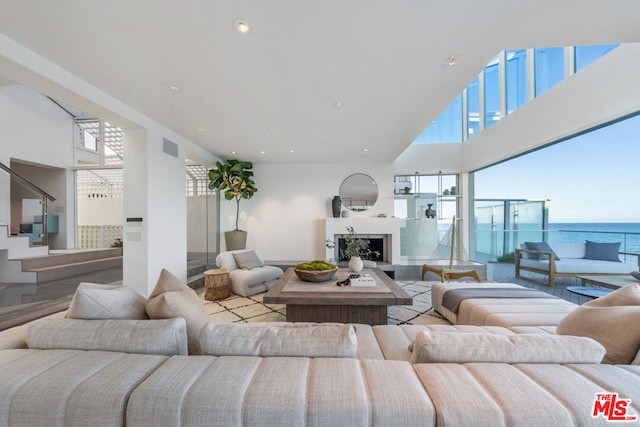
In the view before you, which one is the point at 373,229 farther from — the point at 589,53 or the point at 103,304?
the point at 103,304

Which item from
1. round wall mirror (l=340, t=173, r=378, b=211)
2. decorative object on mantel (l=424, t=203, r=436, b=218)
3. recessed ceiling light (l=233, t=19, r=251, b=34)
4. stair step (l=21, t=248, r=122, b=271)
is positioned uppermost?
recessed ceiling light (l=233, t=19, r=251, b=34)

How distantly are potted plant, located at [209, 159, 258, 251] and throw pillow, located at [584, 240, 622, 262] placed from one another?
265 inches

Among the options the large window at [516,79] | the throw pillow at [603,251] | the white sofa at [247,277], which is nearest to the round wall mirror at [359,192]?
the white sofa at [247,277]

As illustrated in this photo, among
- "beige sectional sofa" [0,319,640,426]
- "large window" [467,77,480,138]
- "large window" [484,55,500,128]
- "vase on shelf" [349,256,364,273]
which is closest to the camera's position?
"beige sectional sofa" [0,319,640,426]

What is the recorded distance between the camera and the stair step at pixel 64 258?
4025mm

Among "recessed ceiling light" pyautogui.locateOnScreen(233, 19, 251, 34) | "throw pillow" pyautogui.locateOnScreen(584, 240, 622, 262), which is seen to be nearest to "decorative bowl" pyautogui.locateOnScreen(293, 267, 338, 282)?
"recessed ceiling light" pyautogui.locateOnScreen(233, 19, 251, 34)

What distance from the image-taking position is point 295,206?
6004 millimetres

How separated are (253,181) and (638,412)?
19.0 feet

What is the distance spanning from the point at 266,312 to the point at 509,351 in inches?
107

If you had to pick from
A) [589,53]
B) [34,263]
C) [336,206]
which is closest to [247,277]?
[336,206]

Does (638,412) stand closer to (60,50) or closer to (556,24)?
(556,24)

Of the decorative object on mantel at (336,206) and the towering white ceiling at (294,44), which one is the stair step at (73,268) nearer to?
the towering white ceiling at (294,44)

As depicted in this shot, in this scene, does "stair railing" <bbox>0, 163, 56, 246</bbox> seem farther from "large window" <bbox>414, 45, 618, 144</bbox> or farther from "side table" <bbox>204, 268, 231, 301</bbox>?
"large window" <bbox>414, 45, 618, 144</bbox>

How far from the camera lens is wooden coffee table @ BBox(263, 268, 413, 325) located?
241cm
